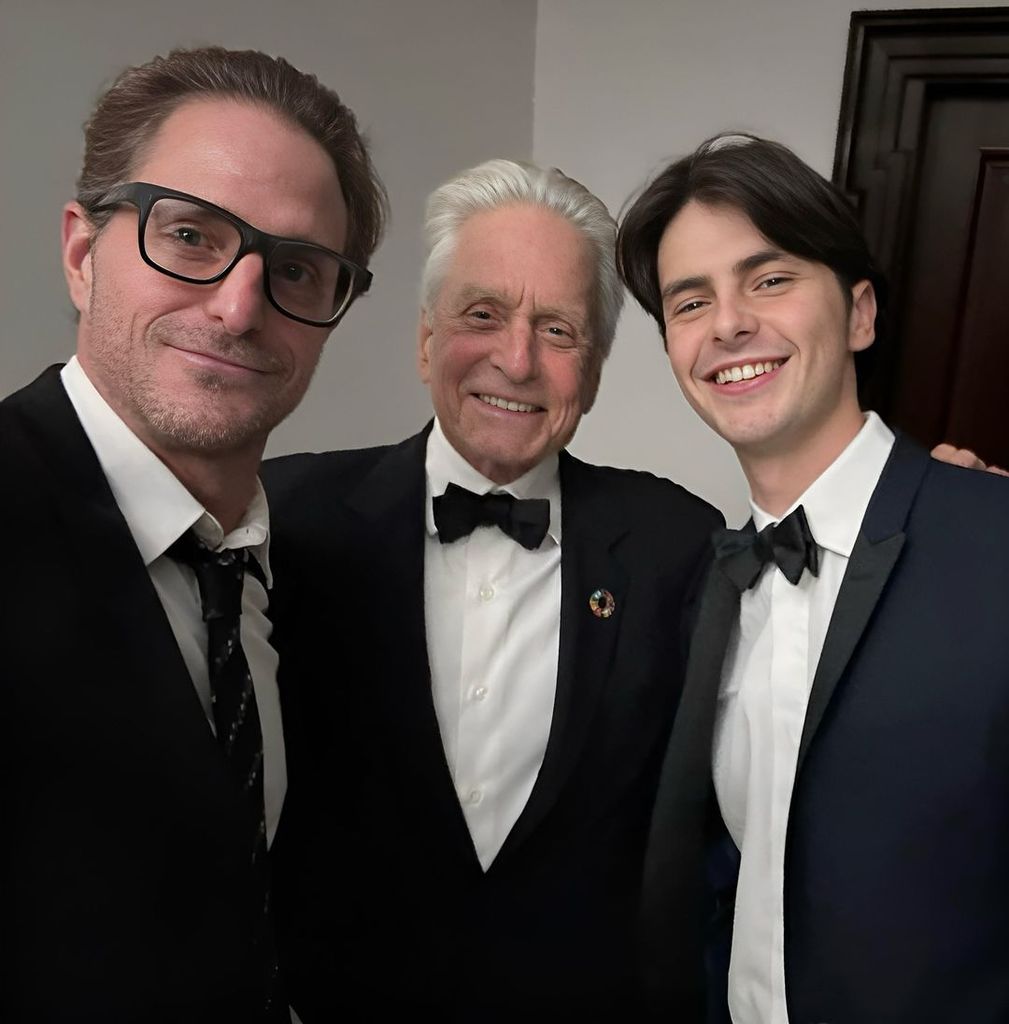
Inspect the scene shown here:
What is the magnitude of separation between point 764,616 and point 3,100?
144cm

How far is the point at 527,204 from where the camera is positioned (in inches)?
60.5

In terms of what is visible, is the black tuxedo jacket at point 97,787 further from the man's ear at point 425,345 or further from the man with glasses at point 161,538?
the man's ear at point 425,345

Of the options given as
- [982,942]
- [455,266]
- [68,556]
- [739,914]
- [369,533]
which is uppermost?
[455,266]

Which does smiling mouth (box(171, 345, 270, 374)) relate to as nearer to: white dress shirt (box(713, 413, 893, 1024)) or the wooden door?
white dress shirt (box(713, 413, 893, 1024))

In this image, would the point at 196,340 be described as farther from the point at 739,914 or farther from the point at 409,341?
the point at 409,341

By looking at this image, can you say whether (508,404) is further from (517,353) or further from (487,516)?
Answer: (487,516)

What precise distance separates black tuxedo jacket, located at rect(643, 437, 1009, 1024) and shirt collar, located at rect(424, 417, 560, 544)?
1.90 ft

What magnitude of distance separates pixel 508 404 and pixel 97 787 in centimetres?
93

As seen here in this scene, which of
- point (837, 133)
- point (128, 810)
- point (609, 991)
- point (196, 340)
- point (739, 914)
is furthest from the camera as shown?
point (837, 133)

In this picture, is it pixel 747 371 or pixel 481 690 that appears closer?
pixel 747 371

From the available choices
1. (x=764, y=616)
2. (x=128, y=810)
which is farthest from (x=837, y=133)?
(x=128, y=810)

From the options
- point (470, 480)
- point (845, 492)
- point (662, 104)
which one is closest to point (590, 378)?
point (470, 480)

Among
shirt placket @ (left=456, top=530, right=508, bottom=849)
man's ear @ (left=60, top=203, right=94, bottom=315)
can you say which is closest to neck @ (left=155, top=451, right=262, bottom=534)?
man's ear @ (left=60, top=203, right=94, bottom=315)

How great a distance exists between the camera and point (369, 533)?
4.88 ft
